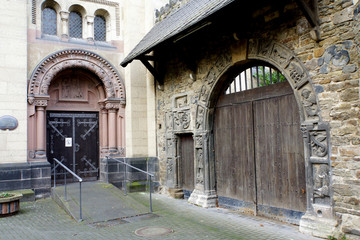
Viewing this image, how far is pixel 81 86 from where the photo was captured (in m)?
10.6

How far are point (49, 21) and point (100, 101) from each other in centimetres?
293

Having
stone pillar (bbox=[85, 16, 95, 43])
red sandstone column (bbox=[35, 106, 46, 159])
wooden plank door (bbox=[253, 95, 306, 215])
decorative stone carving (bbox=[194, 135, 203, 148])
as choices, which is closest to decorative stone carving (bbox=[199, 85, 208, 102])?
decorative stone carving (bbox=[194, 135, 203, 148])

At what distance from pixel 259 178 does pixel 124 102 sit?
5.42 meters

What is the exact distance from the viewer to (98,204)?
7.66m

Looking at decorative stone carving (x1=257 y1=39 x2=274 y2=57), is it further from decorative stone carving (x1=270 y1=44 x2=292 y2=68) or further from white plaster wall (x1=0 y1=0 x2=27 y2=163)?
white plaster wall (x1=0 y1=0 x2=27 y2=163)

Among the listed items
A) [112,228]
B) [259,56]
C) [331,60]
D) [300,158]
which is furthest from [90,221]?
[331,60]

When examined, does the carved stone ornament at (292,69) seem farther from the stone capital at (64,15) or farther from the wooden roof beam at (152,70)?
the stone capital at (64,15)

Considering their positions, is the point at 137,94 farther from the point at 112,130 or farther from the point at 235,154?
the point at 235,154

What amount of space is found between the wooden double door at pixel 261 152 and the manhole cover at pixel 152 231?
2093 millimetres

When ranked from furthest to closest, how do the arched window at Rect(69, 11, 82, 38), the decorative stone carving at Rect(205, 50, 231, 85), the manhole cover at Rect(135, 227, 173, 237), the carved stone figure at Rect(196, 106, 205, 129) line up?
the arched window at Rect(69, 11, 82, 38)
the carved stone figure at Rect(196, 106, 205, 129)
the decorative stone carving at Rect(205, 50, 231, 85)
the manhole cover at Rect(135, 227, 173, 237)

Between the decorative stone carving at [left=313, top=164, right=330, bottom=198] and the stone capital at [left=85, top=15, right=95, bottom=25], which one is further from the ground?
the stone capital at [left=85, top=15, right=95, bottom=25]

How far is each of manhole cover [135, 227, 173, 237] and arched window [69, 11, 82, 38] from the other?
6992 millimetres

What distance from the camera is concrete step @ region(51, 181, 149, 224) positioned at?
6.94 meters

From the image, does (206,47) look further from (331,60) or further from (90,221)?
(90,221)
